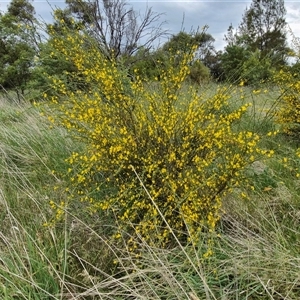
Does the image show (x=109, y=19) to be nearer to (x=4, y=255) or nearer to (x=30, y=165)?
(x=30, y=165)

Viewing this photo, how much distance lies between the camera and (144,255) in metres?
1.46

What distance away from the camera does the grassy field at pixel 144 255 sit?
48.7 inches

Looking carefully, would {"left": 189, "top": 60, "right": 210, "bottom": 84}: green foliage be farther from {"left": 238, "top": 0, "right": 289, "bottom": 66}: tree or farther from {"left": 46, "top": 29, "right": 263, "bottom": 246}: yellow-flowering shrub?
{"left": 238, "top": 0, "right": 289, "bottom": 66}: tree

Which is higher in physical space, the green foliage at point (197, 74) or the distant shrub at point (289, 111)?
the green foliage at point (197, 74)

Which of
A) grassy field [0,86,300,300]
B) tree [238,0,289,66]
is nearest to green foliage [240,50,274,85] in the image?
grassy field [0,86,300,300]

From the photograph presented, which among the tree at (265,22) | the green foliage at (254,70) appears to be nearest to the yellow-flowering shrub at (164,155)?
the green foliage at (254,70)

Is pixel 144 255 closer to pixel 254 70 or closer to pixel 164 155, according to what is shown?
pixel 164 155

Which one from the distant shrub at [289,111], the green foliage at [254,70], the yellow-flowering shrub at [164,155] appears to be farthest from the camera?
the distant shrub at [289,111]

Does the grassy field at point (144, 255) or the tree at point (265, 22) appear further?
the tree at point (265, 22)

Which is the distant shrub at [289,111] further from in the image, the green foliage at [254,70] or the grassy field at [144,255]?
the grassy field at [144,255]

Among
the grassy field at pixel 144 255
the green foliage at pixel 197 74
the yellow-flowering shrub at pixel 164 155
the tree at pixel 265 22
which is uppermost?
the tree at pixel 265 22

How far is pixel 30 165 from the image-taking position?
2516mm

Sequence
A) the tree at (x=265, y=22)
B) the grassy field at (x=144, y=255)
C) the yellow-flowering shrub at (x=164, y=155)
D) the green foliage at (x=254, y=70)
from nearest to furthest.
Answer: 1. the grassy field at (x=144, y=255)
2. the yellow-flowering shrub at (x=164, y=155)
3. the green foliage at (x=254, y=70)
4. the tree at (x=265, y=22)

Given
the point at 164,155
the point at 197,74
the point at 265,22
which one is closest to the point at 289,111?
the point at 197,74
